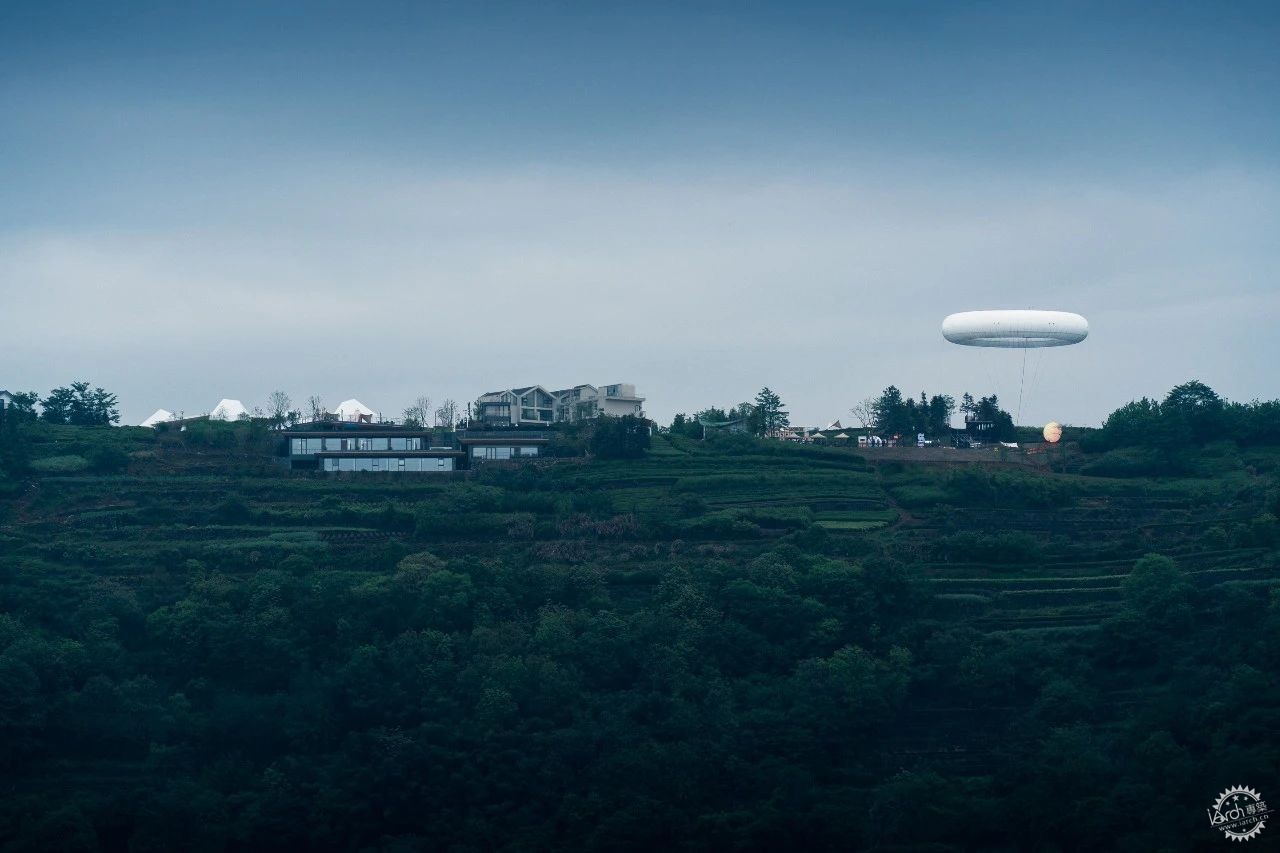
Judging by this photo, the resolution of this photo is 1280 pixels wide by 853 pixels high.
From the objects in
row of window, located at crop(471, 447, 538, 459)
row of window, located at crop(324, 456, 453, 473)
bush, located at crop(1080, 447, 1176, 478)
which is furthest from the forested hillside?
row of window, located at crop(471, 447, 538, 459)

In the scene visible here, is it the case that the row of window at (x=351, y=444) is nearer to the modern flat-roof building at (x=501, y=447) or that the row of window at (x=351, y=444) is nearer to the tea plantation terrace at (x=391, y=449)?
the tea plantation terrace at (x=391, y=449)

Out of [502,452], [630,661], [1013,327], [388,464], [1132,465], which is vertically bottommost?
[630,661]

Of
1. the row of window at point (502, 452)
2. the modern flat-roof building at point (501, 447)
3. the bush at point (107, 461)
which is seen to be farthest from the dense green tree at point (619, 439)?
the bush at point (107, 461)

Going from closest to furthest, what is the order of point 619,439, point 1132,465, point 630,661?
1. point 630,661
2. point 1132,465
3. point 619,439

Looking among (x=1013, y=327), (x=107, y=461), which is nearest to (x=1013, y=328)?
(x=1013, y=327)

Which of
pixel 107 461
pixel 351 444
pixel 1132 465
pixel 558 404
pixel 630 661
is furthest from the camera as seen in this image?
pixel 558 404

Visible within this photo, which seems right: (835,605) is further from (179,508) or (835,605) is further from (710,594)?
(179,508)

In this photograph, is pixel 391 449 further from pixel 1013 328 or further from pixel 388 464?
pixel 1013 328
